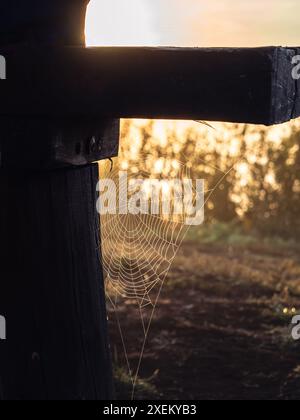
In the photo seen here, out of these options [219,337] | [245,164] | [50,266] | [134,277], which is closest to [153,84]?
[50,266]

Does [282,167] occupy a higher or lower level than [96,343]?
higher

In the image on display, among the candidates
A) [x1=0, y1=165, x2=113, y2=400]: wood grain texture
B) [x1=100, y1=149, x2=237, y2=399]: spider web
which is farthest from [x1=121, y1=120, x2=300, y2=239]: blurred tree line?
A: [x1=0, y1=165, x2=113, y2=400]: wood grain texture

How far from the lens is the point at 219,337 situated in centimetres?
429

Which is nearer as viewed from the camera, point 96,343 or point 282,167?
point 96,343

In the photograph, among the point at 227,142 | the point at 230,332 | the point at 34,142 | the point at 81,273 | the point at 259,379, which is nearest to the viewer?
the point at 34,142

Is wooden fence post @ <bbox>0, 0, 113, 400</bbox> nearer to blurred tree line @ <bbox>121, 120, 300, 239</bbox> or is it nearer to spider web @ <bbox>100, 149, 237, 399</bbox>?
spider web @ <bbox>100, 149, 237, 399</bbox>

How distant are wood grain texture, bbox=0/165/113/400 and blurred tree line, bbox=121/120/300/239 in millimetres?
4662

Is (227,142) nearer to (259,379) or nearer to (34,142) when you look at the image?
(259,379)

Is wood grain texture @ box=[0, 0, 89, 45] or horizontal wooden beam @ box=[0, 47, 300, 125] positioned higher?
wood grain texture @ box=[0, 0, 89, 45]

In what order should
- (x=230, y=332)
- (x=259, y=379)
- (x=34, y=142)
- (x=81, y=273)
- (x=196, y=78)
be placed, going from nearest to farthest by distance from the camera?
1. (x=196, y=78)
2. (x=34, y=142)
3. (x=81, y=273)
4. (x=259, y=379)
5. (x=230, y=332)

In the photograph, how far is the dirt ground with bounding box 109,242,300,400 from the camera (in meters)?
3.73

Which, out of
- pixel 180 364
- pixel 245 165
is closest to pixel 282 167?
pixel 245 165

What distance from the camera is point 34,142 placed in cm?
234

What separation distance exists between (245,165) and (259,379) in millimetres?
4011
